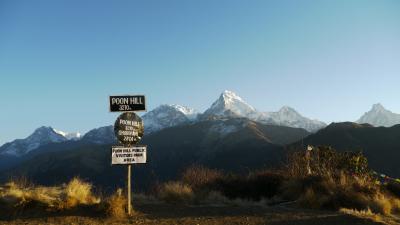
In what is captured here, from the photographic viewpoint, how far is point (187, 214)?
1270 centimetres

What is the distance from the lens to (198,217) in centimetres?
1221

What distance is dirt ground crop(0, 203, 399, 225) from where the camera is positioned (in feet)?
37.0

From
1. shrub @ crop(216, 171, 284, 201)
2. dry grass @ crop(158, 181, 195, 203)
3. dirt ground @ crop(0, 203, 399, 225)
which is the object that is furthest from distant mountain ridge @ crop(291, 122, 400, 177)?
dirt ground @ crop(0, 203, 399, 225)

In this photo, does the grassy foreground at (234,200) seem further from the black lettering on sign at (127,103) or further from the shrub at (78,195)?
the black lettering on sign at (127,103)

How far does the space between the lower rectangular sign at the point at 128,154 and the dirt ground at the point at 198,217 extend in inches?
58.0

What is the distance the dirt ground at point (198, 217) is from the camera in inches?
444

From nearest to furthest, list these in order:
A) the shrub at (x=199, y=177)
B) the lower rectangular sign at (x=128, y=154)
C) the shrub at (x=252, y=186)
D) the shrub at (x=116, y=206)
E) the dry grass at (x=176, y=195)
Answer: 1. the shrub at (x=116, y=206)
2. the lower rectangular sign at (x=128, y=154)
3. the dry grass at (x=176, y=195)
4. the shrub at (x=252, y=186)
5. the shrub at (x=199, y=177)

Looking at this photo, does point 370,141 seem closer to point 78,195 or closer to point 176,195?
point 176,195

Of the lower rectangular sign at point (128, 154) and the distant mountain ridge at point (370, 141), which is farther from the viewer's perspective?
the distant mountain ridge at point (370, 141)

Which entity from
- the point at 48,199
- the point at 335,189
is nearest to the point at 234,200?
the point at 335,189

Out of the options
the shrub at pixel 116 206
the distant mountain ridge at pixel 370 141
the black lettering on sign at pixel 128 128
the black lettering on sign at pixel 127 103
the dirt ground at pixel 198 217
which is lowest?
the dirt ground at pixel 198 217

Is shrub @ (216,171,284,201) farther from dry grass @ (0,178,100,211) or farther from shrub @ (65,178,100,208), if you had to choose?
dry grass @ (0,178,100,211)

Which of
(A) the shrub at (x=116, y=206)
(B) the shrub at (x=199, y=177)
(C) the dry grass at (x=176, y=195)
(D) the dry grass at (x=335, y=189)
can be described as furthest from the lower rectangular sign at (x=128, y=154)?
(B) the shrub at (x=199, y=177)

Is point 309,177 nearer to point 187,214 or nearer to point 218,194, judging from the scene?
point 218,194
